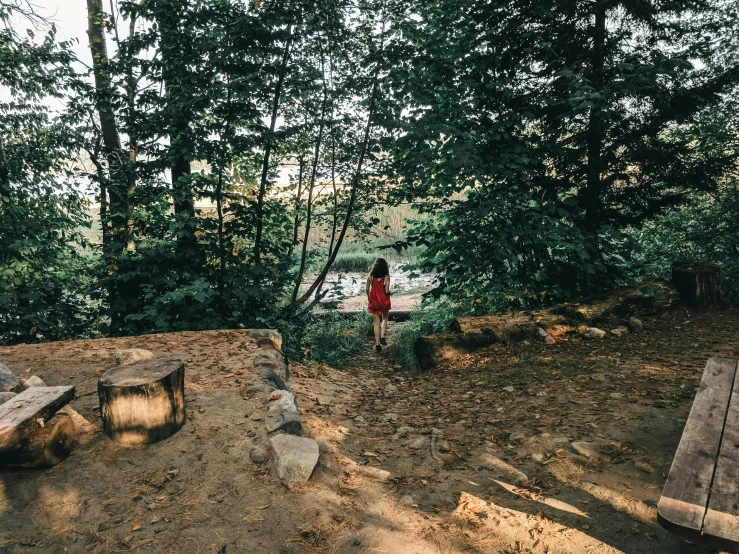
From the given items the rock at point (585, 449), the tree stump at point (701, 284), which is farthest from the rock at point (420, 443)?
the tree stump at point (701, 284)

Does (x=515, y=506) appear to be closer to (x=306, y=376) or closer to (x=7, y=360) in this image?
(x=306, y=376)

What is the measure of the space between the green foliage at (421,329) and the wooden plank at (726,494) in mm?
4939

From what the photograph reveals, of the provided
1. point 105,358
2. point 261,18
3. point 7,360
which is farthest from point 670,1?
point 7,360

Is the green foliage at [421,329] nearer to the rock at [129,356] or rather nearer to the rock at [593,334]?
the rock at [593,334]

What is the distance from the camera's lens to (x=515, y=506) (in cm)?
280

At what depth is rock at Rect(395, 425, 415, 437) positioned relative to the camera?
409 cm

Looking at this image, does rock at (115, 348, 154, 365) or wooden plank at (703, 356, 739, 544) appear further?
rock at (115, 348, 154, 365)

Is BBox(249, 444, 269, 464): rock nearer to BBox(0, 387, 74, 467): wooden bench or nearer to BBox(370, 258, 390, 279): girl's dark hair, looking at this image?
BBox(0, 387, 74, 467): wooden bench

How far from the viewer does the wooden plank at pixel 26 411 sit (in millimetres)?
2525

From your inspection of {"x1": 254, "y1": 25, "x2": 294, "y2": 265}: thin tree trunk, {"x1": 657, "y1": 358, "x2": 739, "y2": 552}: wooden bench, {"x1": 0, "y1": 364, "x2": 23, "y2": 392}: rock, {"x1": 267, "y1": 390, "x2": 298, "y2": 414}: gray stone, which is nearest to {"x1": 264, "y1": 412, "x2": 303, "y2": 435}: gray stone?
{"x1": 267, "y1": 390, "x2": 298, "y2": 414}: gray stone

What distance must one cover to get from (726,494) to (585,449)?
62.1 inches

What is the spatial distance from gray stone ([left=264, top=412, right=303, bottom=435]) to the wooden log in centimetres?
135

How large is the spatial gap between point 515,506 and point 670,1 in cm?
696

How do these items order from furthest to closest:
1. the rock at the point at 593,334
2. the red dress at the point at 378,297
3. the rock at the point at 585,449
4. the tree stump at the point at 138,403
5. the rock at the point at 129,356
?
the red dress at the point at 378,297 < the rock at the point at 593,334 < the rock at the point at 129,356 < the rock at the point at 585,449 < the tree stump at the point at 138,403
